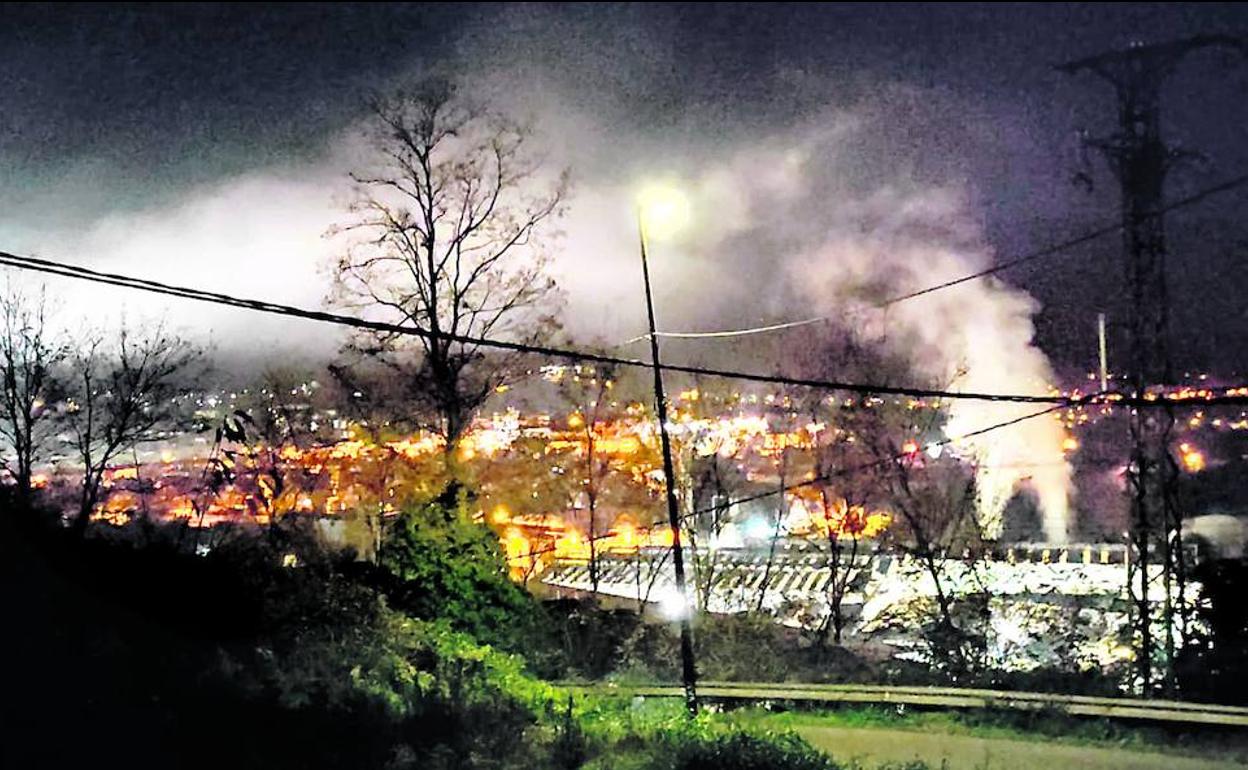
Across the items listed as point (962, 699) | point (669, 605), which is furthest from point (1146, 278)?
point (669, 605)

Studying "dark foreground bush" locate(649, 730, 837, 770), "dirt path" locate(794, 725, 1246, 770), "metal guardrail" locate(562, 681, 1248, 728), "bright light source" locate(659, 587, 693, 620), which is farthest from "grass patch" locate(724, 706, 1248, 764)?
"bright light source" locate(659, 587, 693, 620)

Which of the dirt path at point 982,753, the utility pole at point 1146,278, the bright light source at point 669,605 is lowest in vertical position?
the dirt path at point 982,753

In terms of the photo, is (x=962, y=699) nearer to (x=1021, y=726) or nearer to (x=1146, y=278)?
(x=1021, y=726)

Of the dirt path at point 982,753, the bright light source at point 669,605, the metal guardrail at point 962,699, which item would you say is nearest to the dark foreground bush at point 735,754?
the dirt path at point 982,753

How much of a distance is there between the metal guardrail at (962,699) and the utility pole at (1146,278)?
142 inches

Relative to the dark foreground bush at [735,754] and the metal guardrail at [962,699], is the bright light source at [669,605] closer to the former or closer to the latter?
the metal guardrail at [962,699]

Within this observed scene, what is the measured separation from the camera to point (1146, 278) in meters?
17.0

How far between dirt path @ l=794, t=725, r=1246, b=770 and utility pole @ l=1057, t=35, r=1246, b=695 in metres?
6.34

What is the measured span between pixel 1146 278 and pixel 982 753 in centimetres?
883

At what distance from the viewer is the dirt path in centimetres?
1220

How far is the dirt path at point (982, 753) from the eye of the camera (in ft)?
40.0

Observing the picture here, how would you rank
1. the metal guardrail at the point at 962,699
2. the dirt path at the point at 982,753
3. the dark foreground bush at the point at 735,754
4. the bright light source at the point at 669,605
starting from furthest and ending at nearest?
the bright light source at the point at 669,605
the metal guardrail at the point at 962,699
the dirt path at the point at 982,753
the dark foreground bush at the point at 735,754

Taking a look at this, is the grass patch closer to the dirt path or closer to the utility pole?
the dirt path

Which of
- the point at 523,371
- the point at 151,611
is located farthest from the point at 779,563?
the point at 151,611
